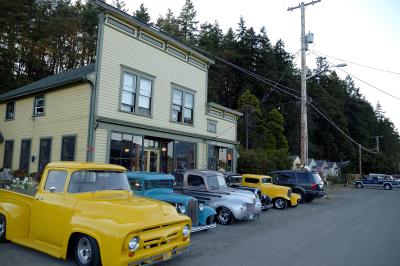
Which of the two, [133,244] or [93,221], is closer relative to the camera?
[133,244]

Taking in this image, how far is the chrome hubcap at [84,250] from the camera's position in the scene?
5676 millimetres

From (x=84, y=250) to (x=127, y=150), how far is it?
1086 centimetres

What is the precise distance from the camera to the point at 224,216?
11289 mm

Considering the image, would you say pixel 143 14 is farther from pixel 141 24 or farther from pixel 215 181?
pixel 215 181

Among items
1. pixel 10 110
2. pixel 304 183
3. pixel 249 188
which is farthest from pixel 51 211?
pixel 10 110

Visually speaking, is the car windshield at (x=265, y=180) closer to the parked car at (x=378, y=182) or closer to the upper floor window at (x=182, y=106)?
the upper floor window at (x=182, y=106)

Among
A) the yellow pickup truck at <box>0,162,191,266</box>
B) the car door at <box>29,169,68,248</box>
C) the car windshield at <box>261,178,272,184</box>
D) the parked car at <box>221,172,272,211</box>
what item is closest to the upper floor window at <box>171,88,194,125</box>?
the parked car at <box>221,172,272,211</box>

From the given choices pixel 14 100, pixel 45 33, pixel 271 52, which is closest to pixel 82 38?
pixel 45 33

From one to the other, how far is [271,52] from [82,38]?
3200cm

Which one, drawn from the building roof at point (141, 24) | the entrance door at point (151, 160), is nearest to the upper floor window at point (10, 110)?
the entrance door at point (151, 160)

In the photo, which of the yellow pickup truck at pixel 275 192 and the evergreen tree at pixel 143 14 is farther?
the evergreen tree at pixel 143 14

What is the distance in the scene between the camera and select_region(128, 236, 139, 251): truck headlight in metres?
5.25

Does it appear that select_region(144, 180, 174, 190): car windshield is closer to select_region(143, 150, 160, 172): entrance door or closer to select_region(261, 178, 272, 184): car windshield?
select_region(261, 178, 272, 184): car windshield

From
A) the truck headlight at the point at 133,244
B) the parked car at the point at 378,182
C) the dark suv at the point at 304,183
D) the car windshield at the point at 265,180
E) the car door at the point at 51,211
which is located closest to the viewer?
the truck headlight at the point at 133,244
